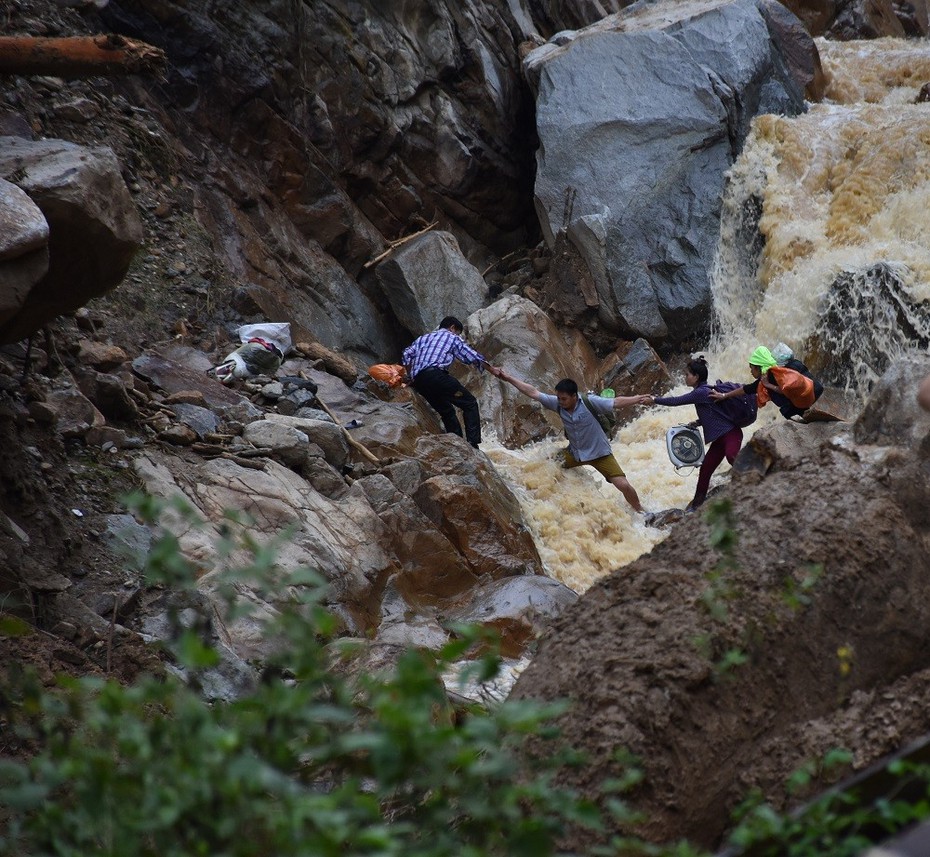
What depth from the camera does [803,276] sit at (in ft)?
41.1

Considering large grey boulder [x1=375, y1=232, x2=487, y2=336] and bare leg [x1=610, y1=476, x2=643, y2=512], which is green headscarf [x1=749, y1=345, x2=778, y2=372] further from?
large grey boulder [x1=375, y1=232, x2=487, y2=336]

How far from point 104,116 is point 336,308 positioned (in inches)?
151

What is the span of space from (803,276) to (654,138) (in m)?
3.68

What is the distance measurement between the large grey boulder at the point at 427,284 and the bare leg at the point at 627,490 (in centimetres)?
544

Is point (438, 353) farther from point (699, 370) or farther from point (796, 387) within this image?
point (796, 387)

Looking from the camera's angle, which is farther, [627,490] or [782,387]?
[627,490]

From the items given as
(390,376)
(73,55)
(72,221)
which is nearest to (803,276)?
(390,376)

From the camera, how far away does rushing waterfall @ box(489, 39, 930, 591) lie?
911cm

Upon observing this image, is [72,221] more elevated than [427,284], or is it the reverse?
[72,221]

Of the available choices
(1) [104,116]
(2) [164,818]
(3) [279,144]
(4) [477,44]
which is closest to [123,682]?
(2) [164,818]

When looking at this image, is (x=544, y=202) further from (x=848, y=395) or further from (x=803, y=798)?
(x=803, y=798)

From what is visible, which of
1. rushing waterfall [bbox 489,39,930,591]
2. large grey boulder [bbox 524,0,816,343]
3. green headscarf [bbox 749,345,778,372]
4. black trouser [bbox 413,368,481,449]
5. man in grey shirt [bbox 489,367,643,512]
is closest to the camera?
green headscarf [bbox 749,345,778,372]

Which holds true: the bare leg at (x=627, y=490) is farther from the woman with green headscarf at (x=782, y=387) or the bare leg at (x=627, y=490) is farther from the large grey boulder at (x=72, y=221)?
the large grey boulder at (x=72, y=221)

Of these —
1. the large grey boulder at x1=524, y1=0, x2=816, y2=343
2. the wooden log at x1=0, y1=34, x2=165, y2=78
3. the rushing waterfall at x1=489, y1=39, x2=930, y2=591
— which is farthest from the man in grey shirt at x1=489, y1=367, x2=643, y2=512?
the large grey boulder at x1=524, y1=0, x2=816, y2=343
